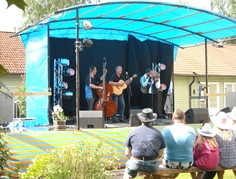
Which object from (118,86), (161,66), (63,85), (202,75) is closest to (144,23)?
(118,86)

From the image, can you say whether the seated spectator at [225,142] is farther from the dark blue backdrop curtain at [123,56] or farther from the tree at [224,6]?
the tree at [224,6]

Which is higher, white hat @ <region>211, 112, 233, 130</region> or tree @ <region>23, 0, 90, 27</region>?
tree @ <region>23, 0, 90, 27</region>

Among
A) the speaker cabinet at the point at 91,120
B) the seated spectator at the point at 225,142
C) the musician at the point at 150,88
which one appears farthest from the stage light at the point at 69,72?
the seated spectator at the point at 225,142

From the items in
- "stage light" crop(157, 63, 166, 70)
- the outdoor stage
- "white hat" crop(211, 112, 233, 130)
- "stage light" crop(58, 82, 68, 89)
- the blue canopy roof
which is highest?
the blue canopy roof

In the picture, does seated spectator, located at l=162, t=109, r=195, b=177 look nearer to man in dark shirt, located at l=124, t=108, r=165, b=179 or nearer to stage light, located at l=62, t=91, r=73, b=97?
man in dark shirt, located at l=124, t=108, r=165, b=179

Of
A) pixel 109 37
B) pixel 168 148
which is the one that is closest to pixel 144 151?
pixel 168 148

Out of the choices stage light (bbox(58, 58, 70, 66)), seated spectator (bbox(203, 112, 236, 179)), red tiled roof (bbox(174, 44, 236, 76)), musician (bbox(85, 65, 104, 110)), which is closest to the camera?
seated spectator (bbox(203, 112, 236, 179))

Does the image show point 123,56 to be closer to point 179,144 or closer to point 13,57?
point 179,144

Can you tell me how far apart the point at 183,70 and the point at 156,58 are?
28.9 ft

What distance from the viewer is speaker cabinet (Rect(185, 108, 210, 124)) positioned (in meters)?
9.27

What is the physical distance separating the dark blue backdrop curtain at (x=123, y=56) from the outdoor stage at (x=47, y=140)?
12.1ft

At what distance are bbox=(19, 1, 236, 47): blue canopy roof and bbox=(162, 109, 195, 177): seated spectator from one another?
12.4 ft

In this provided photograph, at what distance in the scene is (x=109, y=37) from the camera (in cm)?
1172

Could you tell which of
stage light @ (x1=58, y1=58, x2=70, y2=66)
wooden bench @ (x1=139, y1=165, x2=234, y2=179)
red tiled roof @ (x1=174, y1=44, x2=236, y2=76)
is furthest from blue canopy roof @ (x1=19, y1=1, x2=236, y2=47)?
red tiled roof @ (x1=174, y1=44, x2=236, y2=76)
